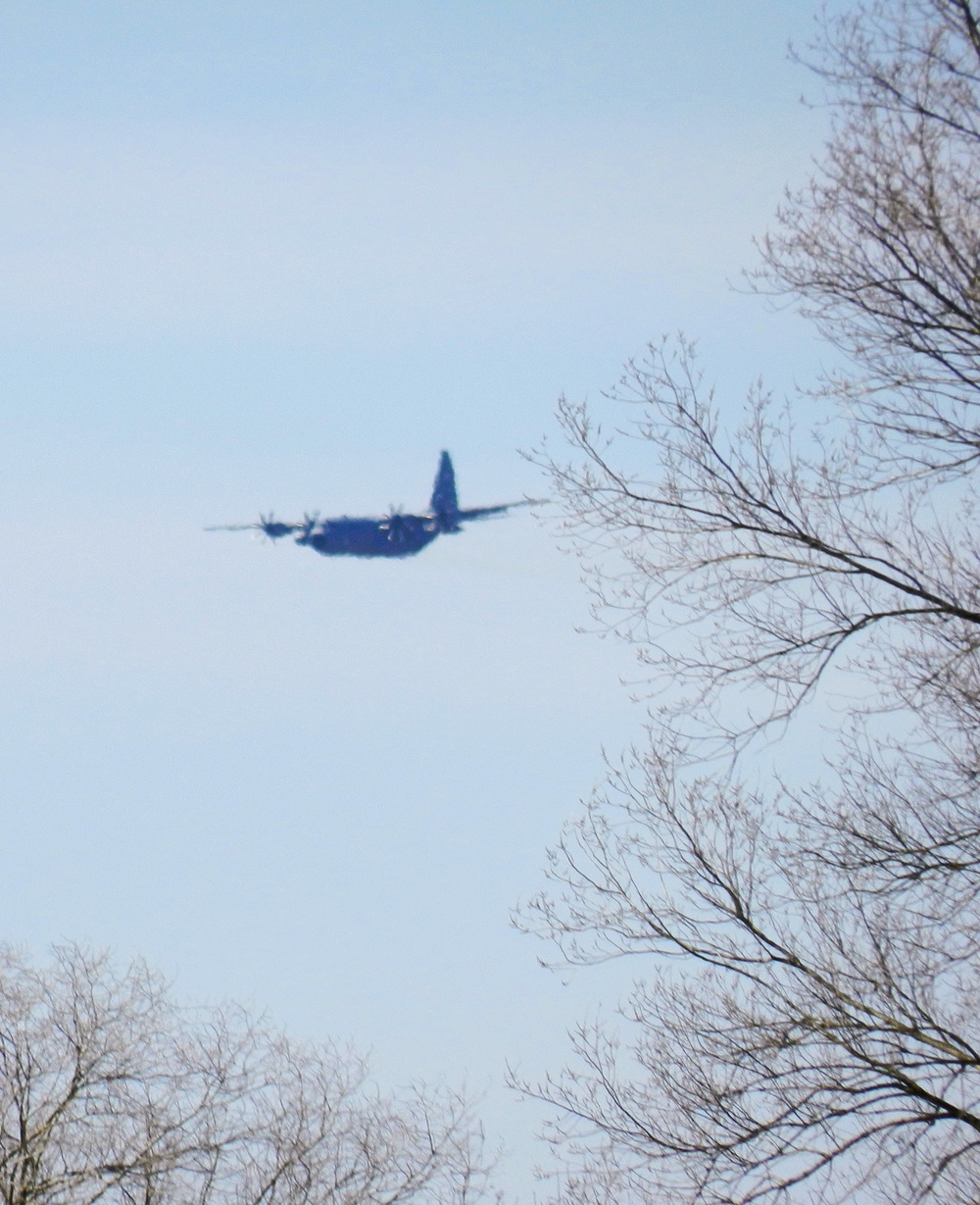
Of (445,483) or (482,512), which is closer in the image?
(482,512)

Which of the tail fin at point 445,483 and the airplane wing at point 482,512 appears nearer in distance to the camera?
the airplane wing at point 482,512

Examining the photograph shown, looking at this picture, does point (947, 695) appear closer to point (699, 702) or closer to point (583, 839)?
point (699, 702)

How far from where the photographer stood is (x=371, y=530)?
48.2m

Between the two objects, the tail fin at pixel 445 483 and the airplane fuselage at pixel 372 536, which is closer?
the airplane fuselage at pixel 372 536

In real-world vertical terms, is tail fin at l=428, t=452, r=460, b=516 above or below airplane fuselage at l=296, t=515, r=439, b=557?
above

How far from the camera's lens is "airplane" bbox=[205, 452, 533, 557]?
46.7 metres

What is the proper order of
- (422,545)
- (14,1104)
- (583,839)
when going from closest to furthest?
1. (583,839)
2. (14,1104)
3. (422,545)

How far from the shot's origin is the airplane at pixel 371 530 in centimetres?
4669

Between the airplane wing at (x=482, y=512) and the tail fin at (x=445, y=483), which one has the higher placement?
the tail fin at (x=445, y=483)

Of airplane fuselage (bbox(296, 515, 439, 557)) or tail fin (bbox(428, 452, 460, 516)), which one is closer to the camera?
airplane fuselage (bbox(296, 515, 439, 557))

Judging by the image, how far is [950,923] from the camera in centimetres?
764

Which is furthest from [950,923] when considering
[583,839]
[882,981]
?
[583,839]

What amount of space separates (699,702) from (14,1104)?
38.3 feet

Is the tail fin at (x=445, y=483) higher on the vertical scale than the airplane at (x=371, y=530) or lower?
higher
